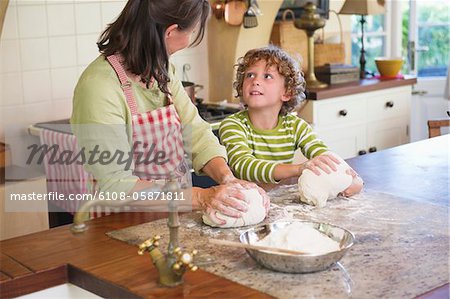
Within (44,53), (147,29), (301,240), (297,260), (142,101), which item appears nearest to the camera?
(297,260)

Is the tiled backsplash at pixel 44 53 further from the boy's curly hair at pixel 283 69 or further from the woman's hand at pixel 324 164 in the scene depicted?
the woman's hand at pixel 324 164

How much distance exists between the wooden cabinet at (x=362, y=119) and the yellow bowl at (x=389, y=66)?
110mm

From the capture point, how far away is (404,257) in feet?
5.31

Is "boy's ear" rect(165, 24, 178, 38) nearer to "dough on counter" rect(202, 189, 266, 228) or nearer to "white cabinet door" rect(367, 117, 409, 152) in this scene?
"dough on counter" rect(202, 189, 266, 228)

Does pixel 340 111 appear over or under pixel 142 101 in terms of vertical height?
under

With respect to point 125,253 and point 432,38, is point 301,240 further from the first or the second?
point 432,38

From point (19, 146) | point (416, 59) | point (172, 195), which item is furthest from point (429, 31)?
point (172, 195)

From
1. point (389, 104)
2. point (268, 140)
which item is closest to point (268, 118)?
point (268, 140)

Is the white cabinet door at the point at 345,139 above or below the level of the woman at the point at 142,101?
below

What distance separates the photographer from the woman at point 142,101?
1.99 meters

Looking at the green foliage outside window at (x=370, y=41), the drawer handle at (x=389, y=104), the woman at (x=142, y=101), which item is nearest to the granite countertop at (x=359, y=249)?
the woman at (x=142, y=101)

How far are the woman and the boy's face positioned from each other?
19 cm

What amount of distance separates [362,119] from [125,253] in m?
2.92

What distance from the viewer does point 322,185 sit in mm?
1987
